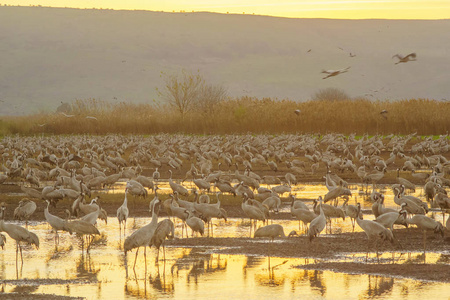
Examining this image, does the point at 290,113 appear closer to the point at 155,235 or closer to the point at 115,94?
the point at 155,235

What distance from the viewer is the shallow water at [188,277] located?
12.0 m

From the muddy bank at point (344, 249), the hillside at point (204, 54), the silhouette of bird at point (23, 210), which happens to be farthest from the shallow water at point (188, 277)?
the hillside at point (204, 54)

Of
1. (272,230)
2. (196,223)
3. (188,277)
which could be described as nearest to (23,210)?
(196,223)

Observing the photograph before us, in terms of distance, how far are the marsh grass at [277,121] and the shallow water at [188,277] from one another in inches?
1462

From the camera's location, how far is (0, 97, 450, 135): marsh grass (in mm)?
52688

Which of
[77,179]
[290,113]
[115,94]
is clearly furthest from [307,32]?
[77,179]

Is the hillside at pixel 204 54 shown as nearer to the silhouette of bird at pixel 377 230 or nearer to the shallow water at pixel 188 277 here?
the shallow water at pixel 188 277

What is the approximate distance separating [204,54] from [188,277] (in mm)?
160741

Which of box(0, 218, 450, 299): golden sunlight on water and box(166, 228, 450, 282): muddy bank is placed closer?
box(0, 218, 450, 299): golden sunlight on water

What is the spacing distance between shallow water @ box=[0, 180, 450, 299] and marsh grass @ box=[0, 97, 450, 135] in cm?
3712

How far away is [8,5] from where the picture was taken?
Answer: 18188cm

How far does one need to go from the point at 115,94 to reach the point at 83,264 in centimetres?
13107

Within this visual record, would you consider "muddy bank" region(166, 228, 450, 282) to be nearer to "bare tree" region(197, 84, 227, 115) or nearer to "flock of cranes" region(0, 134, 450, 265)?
"flock of cranes" region(0, 134, 450, 265)

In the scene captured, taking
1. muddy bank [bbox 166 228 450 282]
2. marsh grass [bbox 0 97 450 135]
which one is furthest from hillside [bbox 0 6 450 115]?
muddy bank [bbox 166 228 450 282]
